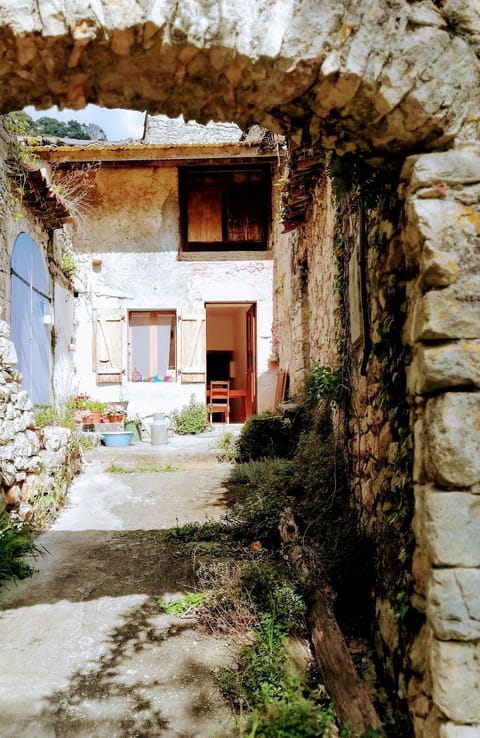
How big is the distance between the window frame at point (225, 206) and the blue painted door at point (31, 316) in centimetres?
373

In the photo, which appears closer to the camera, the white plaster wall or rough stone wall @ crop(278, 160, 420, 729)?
rough stone wall @ crop(278, 160, 420, 729)

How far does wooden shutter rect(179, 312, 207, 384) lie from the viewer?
10.8 metres

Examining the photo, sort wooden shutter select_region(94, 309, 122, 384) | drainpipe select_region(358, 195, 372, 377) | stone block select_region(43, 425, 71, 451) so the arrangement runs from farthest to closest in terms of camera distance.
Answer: wooden shutter select_region(94, 309, 122, 384) < stone block select_region(43, 425, 71, 451) < drainpipe select_region(358, 195, 372, 377)

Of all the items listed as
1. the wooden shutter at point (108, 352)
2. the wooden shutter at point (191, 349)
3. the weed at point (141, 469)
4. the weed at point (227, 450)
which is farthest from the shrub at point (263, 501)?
the wooden shutter at point (108, 352)

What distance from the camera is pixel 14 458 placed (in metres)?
4.61

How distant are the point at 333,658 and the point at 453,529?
111 cm

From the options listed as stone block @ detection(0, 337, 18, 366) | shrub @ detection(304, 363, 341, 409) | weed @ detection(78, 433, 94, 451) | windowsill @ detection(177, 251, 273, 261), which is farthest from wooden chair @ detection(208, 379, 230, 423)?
shrub @ detection(304, 363, 341, 409)

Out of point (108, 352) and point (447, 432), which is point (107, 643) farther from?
point (108, 352)

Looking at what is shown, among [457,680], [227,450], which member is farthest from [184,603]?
[227,450]

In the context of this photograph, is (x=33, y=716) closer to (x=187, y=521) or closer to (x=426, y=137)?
(x=187, y=521)

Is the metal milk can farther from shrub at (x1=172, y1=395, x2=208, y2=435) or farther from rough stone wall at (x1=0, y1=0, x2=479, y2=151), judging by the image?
rough stone wall at (x1=0, y1=0, x2=479, y2=151)

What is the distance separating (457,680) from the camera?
1764 millimetres

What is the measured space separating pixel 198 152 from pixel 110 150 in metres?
1.73

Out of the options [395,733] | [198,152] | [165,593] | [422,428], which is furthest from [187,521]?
[198,152]
